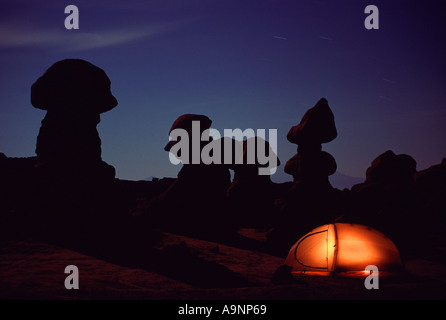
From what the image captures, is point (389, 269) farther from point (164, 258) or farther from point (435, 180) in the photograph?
point (435, 180)

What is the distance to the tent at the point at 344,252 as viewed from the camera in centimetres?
1076

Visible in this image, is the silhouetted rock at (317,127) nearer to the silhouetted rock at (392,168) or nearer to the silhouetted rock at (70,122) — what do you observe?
the silhouetted rock at (392,168)

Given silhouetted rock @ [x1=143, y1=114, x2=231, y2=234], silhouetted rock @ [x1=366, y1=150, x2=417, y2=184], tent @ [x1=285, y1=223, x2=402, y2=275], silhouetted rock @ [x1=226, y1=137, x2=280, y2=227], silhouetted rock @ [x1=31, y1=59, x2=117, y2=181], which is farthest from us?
silhouetted rock @ [x1=366, y1=150, x2=417, y2=184]

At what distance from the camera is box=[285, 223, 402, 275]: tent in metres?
10.8

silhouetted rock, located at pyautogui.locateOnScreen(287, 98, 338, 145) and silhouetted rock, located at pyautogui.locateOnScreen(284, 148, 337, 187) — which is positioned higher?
silhouetted rock, located at pyautogui.locateOnScreen(287, 98, 338, 145)

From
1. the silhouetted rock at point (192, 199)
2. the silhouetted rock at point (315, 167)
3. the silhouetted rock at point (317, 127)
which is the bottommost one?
the silhouetted rock at point (192, 199)

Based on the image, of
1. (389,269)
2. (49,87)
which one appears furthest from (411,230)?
(49,87)

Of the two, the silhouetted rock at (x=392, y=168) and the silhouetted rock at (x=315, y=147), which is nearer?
the silhouetted rock at (x=315, y=147)

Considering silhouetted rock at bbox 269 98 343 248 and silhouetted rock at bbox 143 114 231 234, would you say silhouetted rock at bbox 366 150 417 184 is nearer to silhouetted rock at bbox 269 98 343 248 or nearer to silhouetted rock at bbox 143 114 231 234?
silhouetted rock at bbox 269 98 343 248

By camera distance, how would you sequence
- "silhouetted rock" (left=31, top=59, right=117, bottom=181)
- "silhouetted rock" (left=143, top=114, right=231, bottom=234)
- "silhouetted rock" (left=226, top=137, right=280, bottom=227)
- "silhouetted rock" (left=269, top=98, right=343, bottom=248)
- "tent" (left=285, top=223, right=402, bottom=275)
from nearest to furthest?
"tent" (left=285, top=223, right=402, bottom=275) < "silhouetted rock" (left=31, top=59, right=117, bottom=181) < "silhouetted rock" (left=143, top=114, right=231, bottom=234) < "silhouetted rock" (left=269, top=98, right=343, bottom=248) < "silhouetted rock" (left=226, top=137, right=280, bottom=227)

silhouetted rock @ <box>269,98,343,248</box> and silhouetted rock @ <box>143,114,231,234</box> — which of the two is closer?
silhouetted rock @ <box>143,114,231,234</box>

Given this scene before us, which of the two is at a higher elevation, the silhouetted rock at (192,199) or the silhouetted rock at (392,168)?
the silhouetted rock at (392,168)

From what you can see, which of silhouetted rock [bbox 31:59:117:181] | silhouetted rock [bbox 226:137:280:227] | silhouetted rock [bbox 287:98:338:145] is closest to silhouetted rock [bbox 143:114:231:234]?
silhouetted rock [bbox 226:137:280:227]

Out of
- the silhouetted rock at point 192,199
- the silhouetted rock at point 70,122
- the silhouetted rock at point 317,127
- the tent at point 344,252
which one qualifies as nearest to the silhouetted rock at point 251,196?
the silhouetted rock at point 192,199
